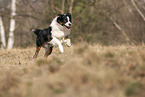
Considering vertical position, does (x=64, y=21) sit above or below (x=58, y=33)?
above

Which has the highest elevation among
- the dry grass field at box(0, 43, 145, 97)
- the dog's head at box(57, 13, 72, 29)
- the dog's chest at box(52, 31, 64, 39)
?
the dog's head at box(57, 13, 72, 29)

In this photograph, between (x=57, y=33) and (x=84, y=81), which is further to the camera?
(x=57, y=33)

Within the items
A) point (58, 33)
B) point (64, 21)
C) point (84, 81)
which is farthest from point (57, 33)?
point (84, 81)

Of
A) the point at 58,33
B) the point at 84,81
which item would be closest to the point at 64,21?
the point at 58,33

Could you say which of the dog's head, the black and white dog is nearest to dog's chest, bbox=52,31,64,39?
the black and white dog

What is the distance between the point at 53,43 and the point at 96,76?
2.92 m

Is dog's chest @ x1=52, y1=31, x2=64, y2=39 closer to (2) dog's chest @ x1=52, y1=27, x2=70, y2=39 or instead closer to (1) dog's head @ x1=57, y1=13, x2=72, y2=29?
(2) dog's chest @ x1=52, y1=27, x2=70, y2=39

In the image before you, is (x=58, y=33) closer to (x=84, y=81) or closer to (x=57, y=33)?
(x=57, y=33)

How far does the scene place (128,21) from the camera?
21.5 m

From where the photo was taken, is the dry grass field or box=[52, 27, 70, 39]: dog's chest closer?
the dry grass field

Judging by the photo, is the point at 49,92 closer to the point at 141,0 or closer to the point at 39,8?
the point at 39,8

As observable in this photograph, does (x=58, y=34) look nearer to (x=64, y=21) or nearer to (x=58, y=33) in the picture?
(x=58, y=33)

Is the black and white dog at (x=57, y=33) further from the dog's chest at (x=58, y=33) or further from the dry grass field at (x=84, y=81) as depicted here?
the dry grass field at (x=84, y=81)

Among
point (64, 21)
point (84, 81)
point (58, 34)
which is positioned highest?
point (64, 21)
